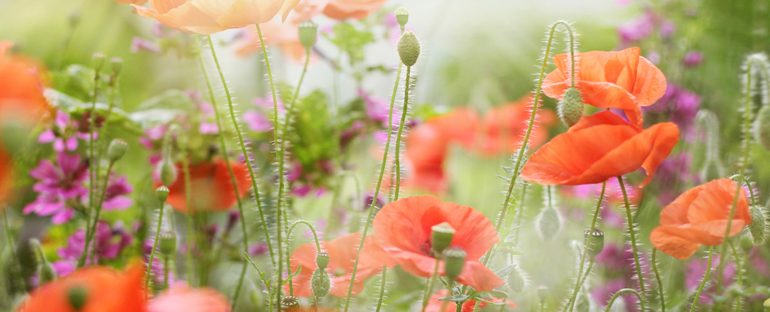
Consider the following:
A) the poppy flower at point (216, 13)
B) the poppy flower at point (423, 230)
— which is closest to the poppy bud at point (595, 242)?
the poppy flower at point (423, 230)

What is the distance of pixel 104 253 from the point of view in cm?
114

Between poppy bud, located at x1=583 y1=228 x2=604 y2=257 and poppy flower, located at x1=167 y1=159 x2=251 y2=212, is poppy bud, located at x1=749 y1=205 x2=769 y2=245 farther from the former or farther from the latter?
poppy flower, located at x1=167 y1=159 x2=251 y2=212

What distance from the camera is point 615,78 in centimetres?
69

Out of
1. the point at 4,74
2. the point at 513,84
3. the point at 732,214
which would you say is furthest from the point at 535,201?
the point at 4,74

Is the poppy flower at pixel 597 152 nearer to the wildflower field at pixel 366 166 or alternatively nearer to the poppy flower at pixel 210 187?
the wildflower field at pixel 366 166

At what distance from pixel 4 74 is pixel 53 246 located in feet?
2.64

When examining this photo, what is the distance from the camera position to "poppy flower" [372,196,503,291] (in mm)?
589

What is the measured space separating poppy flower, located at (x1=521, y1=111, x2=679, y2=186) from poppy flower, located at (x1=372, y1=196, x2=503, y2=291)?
5cm

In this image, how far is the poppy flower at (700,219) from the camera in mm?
630

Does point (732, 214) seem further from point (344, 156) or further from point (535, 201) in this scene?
point (535, 201)

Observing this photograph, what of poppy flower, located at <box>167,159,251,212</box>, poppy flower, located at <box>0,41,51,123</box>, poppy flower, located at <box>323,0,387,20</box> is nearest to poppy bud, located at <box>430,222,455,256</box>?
poppy flower, located at <box>0,41,51,123</box>

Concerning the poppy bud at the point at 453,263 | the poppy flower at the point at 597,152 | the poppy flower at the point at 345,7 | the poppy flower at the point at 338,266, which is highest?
the poppy flower at the point at 345,7

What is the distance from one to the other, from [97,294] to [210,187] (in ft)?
2.33

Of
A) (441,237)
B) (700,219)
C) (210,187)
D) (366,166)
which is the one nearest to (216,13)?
(441,237)
